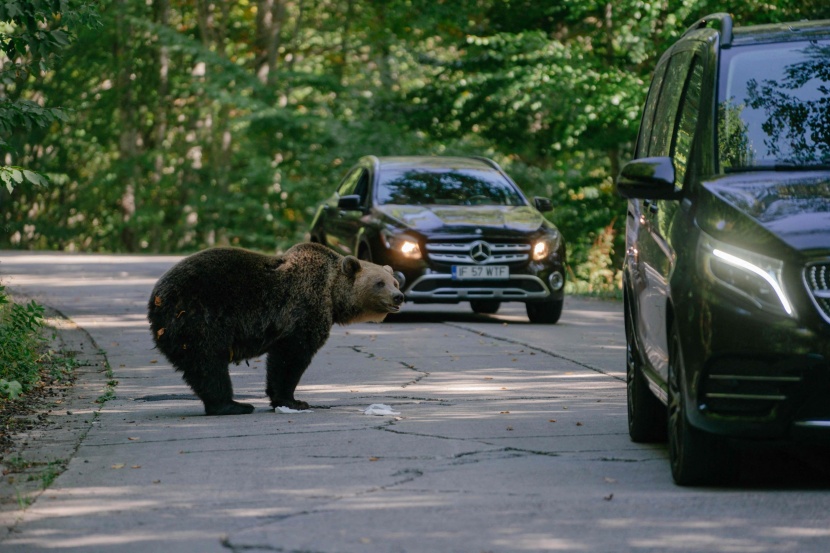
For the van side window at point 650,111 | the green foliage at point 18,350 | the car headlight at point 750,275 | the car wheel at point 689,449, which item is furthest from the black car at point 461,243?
the car headlight at point 750,275

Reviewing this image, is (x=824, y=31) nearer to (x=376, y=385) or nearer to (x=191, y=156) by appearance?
(x=376, y=385)

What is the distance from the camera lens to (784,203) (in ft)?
20.9

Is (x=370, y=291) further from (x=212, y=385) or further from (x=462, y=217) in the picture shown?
(x=462, y=217)

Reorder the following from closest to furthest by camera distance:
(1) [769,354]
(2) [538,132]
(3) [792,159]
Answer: (1) [769,354] < (3) [792,159] < (2) [538,132]

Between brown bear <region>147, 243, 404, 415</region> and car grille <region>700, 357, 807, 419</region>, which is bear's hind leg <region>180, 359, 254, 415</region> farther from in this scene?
car grille <region>700, 357, 807, 419</region>

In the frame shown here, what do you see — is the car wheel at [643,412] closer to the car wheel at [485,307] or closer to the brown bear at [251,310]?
the brown bear at [251,310]

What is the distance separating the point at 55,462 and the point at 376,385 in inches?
→ 147

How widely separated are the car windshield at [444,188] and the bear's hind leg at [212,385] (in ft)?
27.2

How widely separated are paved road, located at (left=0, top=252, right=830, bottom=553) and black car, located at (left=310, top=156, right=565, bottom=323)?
4.25 metres

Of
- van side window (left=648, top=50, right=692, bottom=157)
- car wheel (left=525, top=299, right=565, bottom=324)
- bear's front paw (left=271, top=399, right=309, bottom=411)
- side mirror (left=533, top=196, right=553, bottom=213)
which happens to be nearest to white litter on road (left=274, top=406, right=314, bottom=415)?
bear's front paw (left=271, top=399, right=309, bottom=411)

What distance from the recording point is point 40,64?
33.5ft

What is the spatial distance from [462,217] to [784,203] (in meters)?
10.5

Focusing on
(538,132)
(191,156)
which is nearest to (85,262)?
(538,132)

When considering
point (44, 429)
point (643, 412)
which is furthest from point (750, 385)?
point (44, 429)
